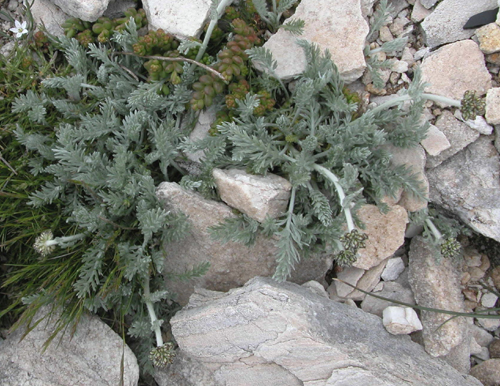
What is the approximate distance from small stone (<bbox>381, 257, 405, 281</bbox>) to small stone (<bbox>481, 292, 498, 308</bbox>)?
2.58 feet

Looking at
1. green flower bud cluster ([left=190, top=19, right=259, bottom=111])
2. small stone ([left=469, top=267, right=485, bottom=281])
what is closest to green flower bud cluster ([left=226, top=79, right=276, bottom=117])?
green flower bud cluster ([left=190, top=19, right=259, bottom=111])

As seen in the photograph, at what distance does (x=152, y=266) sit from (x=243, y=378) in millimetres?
1212

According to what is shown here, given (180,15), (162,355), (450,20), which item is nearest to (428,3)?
(450,20)

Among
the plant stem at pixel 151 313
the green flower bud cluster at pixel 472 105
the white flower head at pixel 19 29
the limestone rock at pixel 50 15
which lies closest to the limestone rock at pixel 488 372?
the green flower bud cluster at pixel 472 105

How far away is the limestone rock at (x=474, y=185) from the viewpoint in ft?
12.7

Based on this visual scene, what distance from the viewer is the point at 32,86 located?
14.1 ft

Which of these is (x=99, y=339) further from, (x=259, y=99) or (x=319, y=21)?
(x=319, y=21)

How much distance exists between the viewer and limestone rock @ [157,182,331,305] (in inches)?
156

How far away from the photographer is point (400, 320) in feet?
12.3

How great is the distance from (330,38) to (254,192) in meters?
1.65

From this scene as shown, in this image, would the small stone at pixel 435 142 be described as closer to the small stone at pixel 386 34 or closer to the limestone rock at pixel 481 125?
the limestone rock at pixel 481 125

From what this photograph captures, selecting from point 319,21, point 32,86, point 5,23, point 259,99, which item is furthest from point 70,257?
point 319,21

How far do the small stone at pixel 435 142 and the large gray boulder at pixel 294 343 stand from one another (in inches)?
61.3

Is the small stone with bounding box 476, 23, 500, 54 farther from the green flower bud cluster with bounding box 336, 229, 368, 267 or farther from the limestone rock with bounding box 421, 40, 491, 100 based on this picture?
the green flower bud cluster with bounding box 336, 229, 368, 267
